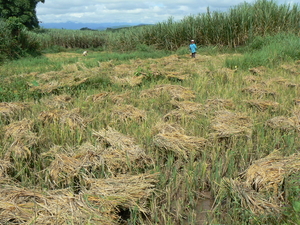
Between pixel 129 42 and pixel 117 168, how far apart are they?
13.8 m

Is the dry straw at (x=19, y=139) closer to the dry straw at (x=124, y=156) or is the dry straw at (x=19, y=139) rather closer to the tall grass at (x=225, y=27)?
the dry straw at (x=124, y=156)

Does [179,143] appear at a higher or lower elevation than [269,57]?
lower

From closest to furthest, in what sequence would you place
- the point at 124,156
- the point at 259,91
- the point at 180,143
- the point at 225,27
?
1. the point at 124,156
2. the point at 180,143
3. the point at 259,91
4. the point at 225,27

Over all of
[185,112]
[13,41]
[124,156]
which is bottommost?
[124,156]

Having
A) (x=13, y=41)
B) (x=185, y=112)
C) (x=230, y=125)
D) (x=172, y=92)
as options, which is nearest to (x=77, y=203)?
(x=230, y=125)

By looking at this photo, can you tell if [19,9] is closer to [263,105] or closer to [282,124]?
[263,105]

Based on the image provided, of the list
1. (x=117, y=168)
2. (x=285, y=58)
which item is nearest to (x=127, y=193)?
(x=117, y=168)

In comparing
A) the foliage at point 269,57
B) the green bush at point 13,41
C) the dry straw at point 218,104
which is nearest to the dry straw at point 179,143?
the dry straw at point 218,104

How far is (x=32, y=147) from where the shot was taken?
2439 mm

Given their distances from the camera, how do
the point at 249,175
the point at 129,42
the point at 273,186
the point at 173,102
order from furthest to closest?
the point at 129,42, the point at 173,102, the point at 249,175, the point at 273,186

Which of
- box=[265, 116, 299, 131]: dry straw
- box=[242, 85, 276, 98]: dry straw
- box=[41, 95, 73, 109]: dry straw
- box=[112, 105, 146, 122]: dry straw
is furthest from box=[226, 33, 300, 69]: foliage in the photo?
box=[41, 95, 73, 109]: dry straw

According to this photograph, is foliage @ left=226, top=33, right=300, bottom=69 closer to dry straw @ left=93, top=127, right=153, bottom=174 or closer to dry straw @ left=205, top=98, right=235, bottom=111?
dry straw @ left=205, top=98, right=235, bottom=111

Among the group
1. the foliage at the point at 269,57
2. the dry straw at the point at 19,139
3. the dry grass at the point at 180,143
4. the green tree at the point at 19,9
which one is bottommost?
the dry grass at the point at 180,143

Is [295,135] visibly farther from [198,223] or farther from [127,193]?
[127,193]
